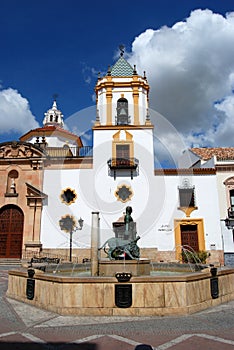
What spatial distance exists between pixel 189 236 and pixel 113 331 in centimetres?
1716

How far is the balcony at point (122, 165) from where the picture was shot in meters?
21.6

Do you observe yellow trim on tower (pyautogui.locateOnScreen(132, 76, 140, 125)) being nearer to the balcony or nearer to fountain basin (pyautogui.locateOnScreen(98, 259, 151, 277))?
the balcony

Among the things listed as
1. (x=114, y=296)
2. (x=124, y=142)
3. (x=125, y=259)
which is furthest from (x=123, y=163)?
(x=114, y=296)

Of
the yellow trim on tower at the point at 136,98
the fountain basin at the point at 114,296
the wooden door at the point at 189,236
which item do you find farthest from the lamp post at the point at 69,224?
the fountain basin at the point at 114,296

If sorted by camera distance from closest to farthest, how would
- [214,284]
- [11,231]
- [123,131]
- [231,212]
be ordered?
[214,284]
[231,212]
[11,231]
[123,131]

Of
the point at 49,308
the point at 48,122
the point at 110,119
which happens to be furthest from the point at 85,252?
the point at 48,122

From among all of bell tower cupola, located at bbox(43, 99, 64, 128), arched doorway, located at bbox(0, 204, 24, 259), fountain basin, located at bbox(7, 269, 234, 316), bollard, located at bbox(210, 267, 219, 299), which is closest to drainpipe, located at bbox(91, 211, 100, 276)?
fountain basin, located at bbox(7, 269, 234, 316)

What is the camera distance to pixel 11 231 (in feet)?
70.5

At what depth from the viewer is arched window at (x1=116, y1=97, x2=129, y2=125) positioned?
75.7 ft

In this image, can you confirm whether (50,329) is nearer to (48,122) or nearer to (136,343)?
(136,343)

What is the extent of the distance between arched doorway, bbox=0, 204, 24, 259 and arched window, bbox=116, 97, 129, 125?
1064 cm

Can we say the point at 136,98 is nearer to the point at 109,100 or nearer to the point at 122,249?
the point at 109,100

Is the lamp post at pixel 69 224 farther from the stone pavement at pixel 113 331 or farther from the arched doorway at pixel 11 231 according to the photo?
the stone pavement at pixel 113 331

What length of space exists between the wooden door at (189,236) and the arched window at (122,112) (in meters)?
9.48
